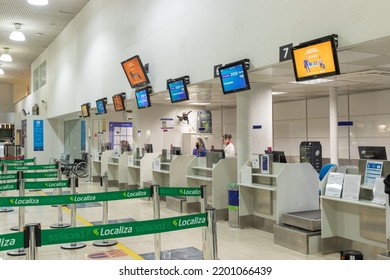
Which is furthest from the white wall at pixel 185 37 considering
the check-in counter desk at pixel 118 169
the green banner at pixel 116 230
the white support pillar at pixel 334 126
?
the green banner at pixel 116 230

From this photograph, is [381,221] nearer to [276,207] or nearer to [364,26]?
[276,207]

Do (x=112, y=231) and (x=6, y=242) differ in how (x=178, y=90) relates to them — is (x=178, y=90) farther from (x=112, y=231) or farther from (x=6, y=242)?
(x=6, y=242)

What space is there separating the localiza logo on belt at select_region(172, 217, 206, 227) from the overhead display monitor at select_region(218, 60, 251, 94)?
124 inches

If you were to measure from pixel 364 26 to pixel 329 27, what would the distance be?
0.53 metres

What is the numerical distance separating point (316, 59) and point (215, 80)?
2.78 m

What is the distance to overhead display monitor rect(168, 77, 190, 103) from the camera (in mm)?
8109

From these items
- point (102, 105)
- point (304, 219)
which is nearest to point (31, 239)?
point (304, 219)

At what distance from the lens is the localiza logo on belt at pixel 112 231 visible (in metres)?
3.29

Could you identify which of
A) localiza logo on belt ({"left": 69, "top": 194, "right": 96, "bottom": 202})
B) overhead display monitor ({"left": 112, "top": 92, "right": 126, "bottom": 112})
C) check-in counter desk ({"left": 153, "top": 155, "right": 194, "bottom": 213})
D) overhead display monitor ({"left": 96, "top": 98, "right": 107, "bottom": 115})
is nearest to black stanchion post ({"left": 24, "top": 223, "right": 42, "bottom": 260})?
localiza logo on belt ({"left": 69, "top": 194, "right": 96, "bottom": 202})

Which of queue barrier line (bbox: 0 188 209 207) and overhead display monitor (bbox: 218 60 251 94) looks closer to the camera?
queue barrier line (bbox: 0 188 209 207)

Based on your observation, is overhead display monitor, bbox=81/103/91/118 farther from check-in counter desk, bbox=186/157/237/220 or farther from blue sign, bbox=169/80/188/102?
check-in counter desk, bbox=186/157/237/220

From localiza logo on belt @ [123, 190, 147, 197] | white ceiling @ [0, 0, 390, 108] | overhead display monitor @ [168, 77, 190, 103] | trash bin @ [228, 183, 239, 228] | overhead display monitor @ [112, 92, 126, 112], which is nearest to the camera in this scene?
localiza logo on belt @ [123, 190, 147, 197]

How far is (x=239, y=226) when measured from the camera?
7.13 metres

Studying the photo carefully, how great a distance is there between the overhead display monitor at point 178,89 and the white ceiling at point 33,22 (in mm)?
7262
